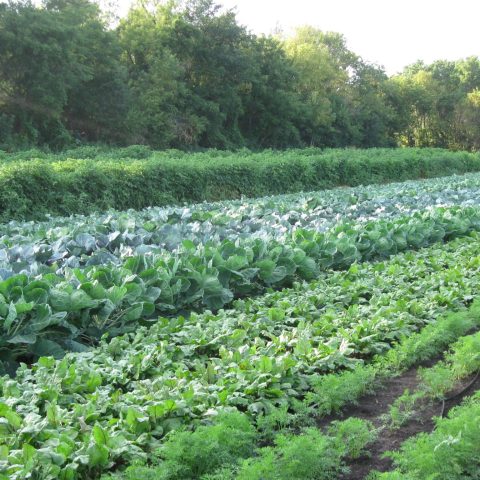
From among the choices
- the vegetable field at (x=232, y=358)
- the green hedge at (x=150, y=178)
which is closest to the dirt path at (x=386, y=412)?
the vegetable field at (x=232, y=358)

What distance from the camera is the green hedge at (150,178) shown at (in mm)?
16062

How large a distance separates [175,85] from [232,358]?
37322 millimetres

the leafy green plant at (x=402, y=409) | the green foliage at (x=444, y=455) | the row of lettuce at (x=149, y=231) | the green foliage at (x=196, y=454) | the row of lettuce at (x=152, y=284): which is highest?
the row of lettuce at (x=149, y=231)

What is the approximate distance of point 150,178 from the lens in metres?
19.7

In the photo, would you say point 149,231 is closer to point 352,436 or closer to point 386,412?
point 386,412

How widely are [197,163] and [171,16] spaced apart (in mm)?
25042

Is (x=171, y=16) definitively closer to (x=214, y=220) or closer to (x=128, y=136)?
(x=128, y=136)

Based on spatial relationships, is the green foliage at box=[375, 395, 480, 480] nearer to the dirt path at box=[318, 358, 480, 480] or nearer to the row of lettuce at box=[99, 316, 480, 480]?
the row of lettuce at box=[99, 316, 480, 480]

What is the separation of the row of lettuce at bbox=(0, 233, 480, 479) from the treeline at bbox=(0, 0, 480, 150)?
1089 inches

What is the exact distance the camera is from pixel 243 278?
280 inches

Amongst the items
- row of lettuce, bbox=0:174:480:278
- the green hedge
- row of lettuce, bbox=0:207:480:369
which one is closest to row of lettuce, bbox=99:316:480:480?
row of lettuce, bbox=0:207:480:369

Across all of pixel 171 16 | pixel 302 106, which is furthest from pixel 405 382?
pixel 302 106

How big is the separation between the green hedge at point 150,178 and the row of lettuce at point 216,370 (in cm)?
1095

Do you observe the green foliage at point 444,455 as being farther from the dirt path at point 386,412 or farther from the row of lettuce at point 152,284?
the row of lettuce at point 152,284
